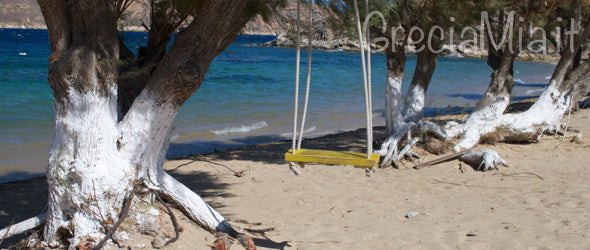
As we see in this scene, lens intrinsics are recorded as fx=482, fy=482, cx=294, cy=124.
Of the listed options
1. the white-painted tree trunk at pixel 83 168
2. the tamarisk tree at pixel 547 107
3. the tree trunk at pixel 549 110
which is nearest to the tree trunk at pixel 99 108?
the white-painted tree trunk at pixel 83 168

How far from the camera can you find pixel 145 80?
4.07 metres

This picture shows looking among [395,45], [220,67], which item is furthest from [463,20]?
[220,67]

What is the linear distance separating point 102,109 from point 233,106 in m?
10.9

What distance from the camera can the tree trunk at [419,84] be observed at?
7.99 metres

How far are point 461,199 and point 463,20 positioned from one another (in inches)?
132

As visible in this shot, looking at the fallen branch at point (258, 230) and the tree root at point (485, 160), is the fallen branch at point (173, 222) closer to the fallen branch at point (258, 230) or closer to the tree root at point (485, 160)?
the fallen branch at point (258, 230)

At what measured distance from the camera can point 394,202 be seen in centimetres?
550

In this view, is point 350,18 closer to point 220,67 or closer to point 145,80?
point 145,80

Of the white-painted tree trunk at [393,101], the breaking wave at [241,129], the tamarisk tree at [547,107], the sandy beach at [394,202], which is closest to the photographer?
the sandy beach at [394,202]

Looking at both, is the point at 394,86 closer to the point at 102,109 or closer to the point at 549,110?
the point at 549,110

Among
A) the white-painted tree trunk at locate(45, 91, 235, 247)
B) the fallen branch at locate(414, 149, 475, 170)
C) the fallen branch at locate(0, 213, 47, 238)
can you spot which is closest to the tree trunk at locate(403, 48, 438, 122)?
the fallen branch at locate(414, 149, 475, 170)

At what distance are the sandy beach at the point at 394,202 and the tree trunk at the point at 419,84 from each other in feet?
3.65

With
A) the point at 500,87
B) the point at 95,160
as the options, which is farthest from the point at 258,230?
the point at 500,87

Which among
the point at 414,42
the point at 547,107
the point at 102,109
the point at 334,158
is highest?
the point at 414,42
